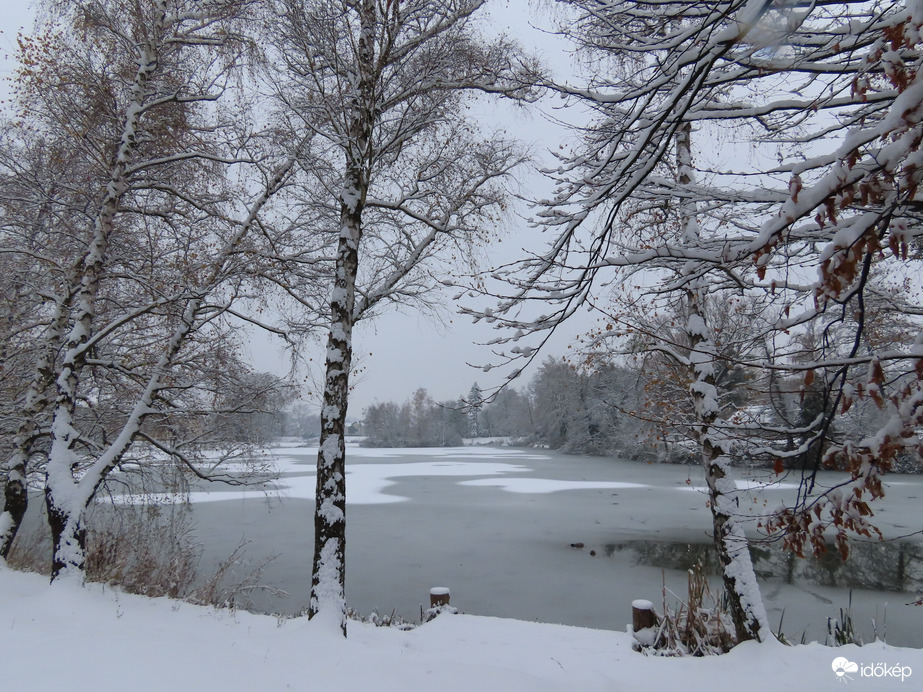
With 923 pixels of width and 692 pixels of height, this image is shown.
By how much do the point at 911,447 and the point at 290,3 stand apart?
6094 millimetres

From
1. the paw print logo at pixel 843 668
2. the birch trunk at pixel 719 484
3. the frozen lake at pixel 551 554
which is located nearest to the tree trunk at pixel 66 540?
the frozen lake at pixel 551 554

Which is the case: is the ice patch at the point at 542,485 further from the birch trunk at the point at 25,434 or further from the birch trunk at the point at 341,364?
the birch trunk at the point at 25,434

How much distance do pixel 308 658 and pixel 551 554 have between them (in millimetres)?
9647

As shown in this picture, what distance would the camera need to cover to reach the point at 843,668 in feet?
14.1

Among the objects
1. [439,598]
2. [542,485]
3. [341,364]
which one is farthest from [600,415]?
[341,364]

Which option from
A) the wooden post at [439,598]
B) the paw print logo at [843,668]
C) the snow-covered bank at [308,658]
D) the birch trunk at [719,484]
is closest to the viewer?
the snow-covered bank at [308,658]

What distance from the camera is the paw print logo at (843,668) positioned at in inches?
161

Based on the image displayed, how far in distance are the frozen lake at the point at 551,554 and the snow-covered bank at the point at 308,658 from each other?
157cm

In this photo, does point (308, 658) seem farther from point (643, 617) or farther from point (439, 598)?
point (643, 617)

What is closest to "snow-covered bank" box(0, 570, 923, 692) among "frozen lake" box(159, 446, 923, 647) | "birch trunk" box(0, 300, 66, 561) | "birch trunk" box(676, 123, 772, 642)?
"birch trunk" box(676, 123, 772, 642)

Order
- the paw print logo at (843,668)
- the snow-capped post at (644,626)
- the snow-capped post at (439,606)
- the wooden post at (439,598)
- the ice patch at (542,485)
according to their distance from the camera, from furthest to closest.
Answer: the ice patch at (542,485), the wooden post at (439,598), the snow-capped post at (439,606), the snow-capped post at (644,626), the paw print logo at (843,668)

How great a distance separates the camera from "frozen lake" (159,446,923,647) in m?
8.84

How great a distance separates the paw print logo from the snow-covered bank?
45mm

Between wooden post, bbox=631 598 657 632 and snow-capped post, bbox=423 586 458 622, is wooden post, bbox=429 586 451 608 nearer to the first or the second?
snow-capped post, bbox=423 586 458 622
